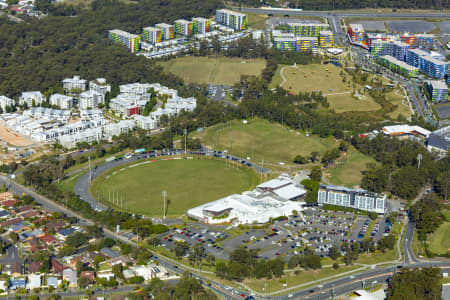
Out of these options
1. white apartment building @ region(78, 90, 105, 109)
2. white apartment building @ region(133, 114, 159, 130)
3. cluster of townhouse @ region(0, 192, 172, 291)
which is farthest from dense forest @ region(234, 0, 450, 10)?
cluster of townhouse @ region(0, 192, 172, 291)

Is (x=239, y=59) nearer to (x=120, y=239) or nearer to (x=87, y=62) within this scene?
(x=87, y=62)

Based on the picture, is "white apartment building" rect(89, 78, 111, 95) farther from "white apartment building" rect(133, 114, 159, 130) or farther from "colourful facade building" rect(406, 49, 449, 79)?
"colourful facade building" rect(406, 49, 449, 79)

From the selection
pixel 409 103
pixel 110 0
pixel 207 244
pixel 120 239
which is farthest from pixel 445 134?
pixel 110 0

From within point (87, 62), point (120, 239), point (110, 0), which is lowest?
point (120, 239)

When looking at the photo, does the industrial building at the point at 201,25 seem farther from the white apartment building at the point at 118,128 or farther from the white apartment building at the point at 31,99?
the white apartment building at the point at 118,128

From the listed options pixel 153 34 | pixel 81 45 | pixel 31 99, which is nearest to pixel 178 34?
pixel 153 34

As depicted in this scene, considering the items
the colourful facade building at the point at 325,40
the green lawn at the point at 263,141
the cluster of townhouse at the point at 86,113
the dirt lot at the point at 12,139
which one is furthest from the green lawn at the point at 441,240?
the colourful facade building at the point at 325,40
